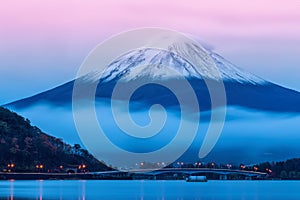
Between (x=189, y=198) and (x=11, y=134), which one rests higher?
(x=11, y=134)

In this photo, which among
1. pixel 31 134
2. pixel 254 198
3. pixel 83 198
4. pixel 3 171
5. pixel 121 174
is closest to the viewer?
pixel 83 198

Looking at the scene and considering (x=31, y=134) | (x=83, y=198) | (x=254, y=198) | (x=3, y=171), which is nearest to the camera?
(x=83, y=198)

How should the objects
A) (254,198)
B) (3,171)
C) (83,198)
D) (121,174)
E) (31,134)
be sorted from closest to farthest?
(83,198)
(254,198)
(3,171)
(31,134)
(121,174)

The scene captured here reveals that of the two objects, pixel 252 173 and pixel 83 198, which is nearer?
pixel 83 198

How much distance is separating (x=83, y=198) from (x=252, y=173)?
234 ft

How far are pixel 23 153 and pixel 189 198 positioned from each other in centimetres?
6656

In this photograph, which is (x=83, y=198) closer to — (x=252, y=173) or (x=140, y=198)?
(x=140, y=198)

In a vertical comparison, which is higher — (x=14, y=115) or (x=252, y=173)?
(x=14, y=115)

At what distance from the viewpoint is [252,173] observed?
14000cm

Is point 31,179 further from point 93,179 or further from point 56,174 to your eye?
point 93,179

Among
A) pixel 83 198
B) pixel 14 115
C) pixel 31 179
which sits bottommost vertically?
pixel 83 198

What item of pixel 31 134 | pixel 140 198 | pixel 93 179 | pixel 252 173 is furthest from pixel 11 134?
pixel 140 198

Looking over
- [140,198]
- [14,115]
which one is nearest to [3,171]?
[14,115]

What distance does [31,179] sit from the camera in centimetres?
13612
